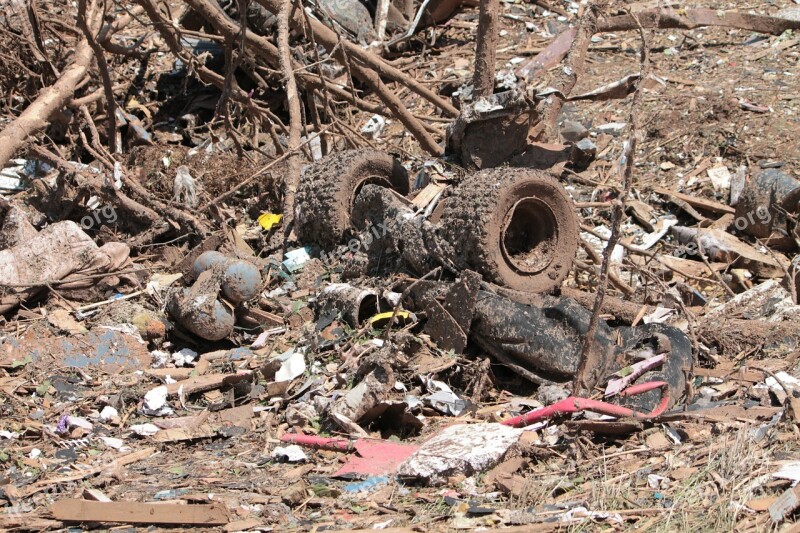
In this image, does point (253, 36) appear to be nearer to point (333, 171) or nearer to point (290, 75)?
point (290, 75)

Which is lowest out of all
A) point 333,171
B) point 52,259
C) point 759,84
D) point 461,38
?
point 52,259

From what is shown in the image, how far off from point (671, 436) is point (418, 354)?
1.56 m

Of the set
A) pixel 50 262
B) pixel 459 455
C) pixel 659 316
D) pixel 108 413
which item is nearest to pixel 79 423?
pixel 108 413

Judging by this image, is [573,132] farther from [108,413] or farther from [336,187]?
[108,413]

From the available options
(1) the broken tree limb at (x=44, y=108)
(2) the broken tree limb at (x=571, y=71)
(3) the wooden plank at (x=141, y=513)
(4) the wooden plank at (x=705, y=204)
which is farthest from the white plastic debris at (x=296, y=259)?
(4) the wooden plank at (x=705, y=204)

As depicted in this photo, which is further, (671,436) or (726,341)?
(726,341)

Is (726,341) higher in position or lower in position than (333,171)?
lower

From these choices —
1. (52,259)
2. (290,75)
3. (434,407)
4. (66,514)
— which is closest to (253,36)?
(290,75)

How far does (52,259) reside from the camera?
6.40 metres

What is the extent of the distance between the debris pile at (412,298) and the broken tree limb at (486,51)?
2 centimetres

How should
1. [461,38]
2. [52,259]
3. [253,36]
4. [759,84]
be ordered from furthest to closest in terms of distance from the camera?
[461,38] → [759,84] → [253,36] → [52,259]

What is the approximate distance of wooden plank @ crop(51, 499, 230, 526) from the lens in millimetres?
3643

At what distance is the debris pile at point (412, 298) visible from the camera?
3.90m

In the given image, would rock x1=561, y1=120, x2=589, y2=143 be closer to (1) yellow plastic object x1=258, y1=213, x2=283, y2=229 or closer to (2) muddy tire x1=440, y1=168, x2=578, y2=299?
(1) yellow plastic object x1=258, y1=213, x2=283, y2=229
